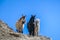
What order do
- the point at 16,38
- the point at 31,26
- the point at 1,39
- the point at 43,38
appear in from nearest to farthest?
the point at 1,39 < the point at 16,38 < the point at 43,38 < the point at 31,26

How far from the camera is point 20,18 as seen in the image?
2091 cm

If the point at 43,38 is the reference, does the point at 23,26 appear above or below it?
above

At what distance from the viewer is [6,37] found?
1582cm

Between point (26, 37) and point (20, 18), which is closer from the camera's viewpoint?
point (26, 37)

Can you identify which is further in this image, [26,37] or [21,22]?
[21,22]

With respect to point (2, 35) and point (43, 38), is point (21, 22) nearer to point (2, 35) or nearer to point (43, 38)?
point (43, 38)

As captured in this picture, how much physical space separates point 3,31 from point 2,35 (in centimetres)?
68

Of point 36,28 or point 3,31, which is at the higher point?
point 36,28

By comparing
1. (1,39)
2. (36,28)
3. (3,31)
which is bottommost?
(1,39)

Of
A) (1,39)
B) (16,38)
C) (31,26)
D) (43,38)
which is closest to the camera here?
(1,39)

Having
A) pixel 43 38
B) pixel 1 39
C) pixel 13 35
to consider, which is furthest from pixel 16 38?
pixel 43 38

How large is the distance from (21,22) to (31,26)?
4.05 feet

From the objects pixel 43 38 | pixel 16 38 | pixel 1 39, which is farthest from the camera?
pixel 43 38

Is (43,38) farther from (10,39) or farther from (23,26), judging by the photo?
(10,39)
